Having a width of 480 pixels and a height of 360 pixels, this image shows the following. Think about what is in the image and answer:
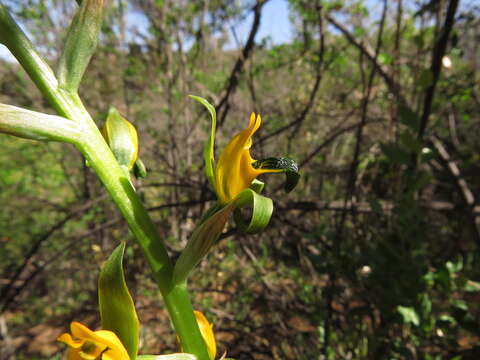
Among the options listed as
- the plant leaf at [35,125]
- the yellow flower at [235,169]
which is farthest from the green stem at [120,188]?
the yellow flower at [235,169]

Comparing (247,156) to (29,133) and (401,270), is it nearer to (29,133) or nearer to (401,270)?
(29,133)

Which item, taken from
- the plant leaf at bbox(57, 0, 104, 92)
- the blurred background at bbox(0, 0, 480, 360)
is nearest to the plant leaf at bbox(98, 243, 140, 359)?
the plant leaf at bbox(57, 0, 104, 92)

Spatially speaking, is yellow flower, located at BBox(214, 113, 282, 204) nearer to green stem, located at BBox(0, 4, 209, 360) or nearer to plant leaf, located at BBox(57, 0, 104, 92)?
green stem, located at BBox(0, 4, 209, 360)

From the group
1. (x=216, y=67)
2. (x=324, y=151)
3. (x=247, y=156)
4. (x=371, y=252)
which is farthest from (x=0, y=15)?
(x=216, y=67)

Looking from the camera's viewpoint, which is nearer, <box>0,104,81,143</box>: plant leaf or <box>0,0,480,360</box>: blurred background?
<box>0,104,81,143</box>: plant leaf

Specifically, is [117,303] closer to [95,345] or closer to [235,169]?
[95,345]

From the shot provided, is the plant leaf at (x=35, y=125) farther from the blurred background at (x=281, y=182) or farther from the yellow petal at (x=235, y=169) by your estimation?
the blurred background at (x=281, y=182)
